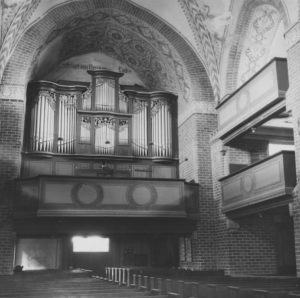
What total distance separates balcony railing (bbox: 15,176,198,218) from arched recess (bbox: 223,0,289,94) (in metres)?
3.77

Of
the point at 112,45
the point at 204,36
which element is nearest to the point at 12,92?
the point at 112,45

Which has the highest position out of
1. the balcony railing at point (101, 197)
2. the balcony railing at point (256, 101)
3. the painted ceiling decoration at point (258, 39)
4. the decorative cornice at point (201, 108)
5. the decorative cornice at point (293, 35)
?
the painted ceiling decoration at point (258, 39)

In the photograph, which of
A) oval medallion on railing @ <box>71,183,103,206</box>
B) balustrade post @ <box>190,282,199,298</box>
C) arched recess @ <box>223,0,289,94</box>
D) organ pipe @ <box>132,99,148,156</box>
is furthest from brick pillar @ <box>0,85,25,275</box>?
balustrade post @ <box>190,282,199,298</box>

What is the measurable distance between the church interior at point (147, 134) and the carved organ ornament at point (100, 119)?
0.04 metres

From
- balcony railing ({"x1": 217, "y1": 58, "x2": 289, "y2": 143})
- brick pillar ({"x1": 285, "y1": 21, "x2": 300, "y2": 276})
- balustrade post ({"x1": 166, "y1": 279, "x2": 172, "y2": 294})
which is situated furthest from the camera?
balcony railing ({"x1": 217, "y1": 58, "x2": 289, "y2": 143})

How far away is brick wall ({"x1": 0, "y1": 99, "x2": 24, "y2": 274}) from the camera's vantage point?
13.7 meters

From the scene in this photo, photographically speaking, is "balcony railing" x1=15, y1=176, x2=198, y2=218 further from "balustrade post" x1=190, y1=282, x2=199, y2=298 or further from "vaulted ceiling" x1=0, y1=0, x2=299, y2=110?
"balustrade post" x1=190, y1=282, x2=199, y2=298

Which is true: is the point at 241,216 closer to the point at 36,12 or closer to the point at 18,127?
the point at 18,127

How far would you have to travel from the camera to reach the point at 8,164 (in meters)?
14.3

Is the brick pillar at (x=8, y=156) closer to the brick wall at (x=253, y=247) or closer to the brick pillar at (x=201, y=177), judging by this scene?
the brick pillar at (x=201, y=177)

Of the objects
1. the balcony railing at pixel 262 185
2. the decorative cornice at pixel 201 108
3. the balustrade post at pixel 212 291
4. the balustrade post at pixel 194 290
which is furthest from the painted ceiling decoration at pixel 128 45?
the balustrade post at pixel 212 291

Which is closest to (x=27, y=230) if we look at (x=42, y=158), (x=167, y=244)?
(x=42, y=158)

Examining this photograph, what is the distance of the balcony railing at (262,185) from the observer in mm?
11234

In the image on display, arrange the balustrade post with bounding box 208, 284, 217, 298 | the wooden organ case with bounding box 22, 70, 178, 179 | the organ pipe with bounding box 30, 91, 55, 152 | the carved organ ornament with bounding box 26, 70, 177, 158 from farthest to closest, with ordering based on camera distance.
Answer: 1. the carved organ ornament with bounding box 26, 70, 177, 158
2. the wooden organ case with bounding box 22, 70, 178, 179
3. the organ pipe with bounding box 30, 91, 55, 152
4. the balustrade post with bounding box 208, 284, 217, 298
